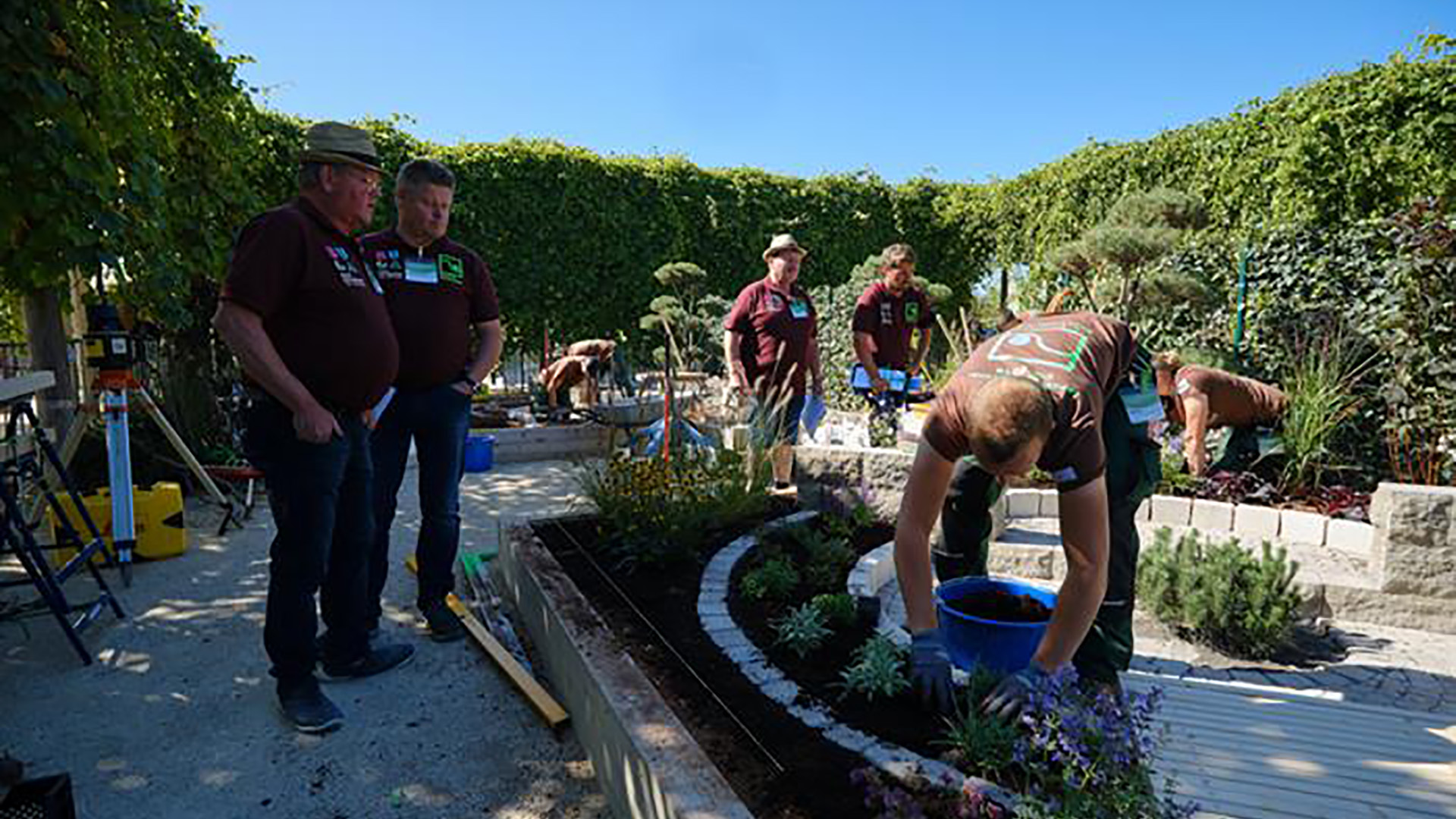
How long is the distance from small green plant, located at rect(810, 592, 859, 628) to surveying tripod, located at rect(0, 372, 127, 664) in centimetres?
251

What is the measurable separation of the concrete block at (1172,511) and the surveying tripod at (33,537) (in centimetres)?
496

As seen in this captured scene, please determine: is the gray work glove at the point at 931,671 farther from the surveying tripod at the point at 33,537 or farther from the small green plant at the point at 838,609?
the surveying tripod at the point at 33,537

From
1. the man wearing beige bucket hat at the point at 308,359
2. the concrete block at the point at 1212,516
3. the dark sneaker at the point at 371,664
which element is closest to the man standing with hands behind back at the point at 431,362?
the dark sneaker at the point at 371,664

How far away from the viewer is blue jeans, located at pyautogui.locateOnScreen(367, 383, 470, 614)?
2.72m

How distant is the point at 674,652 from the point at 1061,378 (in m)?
1.39

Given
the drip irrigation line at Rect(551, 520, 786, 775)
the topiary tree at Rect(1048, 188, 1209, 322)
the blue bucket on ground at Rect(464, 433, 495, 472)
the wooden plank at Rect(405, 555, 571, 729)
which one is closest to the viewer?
the drip irrigation line at Rect(551, 520, 786, 775)

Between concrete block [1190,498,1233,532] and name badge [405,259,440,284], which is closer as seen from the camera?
name badge [405,259,440,284]

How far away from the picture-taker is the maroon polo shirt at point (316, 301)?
6.62 ft

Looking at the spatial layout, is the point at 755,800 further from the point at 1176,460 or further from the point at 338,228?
the point at 1176,460

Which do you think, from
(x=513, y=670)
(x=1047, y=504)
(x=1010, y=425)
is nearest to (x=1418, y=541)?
Answer: (x=1047, y=504)

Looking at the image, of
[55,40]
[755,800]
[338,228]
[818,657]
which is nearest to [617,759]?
[755,800]

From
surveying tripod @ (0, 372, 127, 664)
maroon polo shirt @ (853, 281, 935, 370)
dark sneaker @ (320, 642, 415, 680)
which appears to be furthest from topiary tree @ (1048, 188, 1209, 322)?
surveying tripod @ (0, 372, 127, 664)

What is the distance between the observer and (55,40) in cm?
297

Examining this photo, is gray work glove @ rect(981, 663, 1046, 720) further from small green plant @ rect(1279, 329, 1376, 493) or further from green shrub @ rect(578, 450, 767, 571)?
small green plant @ rect(1279, 329, 1376, 493)
